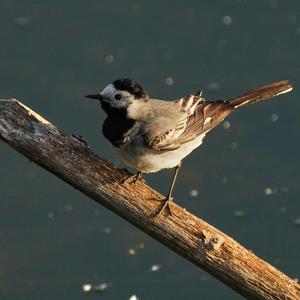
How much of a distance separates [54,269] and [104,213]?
554 mm

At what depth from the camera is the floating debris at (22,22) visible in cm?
793

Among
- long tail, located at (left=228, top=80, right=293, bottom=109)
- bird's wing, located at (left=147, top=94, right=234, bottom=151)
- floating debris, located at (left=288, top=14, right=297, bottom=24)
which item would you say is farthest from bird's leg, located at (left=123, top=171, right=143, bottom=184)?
floating debris, located at (left=288, top=14, right=297, bottom=24)

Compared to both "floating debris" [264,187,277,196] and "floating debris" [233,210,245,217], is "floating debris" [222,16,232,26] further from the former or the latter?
"floating debris" [233,210,245,217]

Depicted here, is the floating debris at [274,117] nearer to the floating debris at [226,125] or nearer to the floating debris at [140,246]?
the floating debris at [226,125]

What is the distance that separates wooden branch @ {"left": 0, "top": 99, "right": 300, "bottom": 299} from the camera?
4.64m

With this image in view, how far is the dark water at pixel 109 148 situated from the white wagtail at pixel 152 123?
1.29 metres

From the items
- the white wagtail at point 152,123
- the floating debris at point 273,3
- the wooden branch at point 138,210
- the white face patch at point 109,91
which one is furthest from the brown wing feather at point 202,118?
the floating debris at point 273,3

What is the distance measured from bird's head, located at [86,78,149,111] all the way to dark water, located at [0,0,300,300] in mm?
1691

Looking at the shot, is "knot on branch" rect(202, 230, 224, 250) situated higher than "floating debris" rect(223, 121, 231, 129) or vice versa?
"floating debris" rect(223, 121, 231, 129)

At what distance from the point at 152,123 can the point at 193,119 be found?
1.08 feet

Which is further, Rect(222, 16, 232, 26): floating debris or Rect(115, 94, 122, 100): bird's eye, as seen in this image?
Rect(222, 16, 232, 26): floating debris

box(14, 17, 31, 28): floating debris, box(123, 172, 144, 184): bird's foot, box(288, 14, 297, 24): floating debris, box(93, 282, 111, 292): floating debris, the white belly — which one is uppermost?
box(288, 14, 297, 24): floating debris

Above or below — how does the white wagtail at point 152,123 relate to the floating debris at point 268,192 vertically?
below

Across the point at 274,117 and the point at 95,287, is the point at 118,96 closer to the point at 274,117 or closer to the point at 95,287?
the point at 95,287
